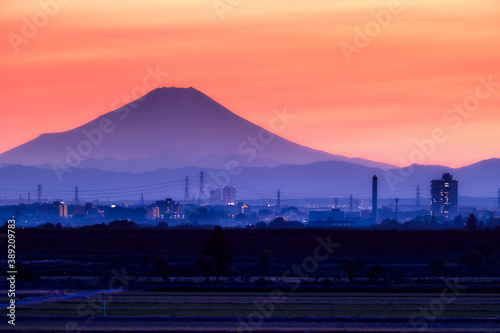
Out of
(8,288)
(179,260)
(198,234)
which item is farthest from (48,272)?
(198,234)

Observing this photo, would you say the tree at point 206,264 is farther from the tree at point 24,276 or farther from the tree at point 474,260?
the tree at point 474,260

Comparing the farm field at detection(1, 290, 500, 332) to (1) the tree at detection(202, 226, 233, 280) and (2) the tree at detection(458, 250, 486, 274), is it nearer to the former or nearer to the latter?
(1) the tree at detection(202, 226, 233, 280)

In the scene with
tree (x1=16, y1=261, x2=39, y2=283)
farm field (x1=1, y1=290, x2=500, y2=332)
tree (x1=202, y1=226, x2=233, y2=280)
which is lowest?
farm field (x1=1, y1=290, x2=500, y2=332)

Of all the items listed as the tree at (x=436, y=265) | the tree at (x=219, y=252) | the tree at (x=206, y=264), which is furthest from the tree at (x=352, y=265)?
the tree at (x=206, y=264)

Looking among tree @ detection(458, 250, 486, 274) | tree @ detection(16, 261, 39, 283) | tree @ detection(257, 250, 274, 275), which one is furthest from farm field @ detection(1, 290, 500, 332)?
tree @ detection(257, 250, 274, 275)

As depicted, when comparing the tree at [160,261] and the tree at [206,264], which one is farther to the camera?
the tree at [160,261]

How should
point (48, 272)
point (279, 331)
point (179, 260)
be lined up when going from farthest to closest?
point (179, 260)
point (48, 272)
point (279, 331)

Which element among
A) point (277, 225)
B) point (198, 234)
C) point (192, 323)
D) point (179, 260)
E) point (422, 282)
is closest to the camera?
point (192, 323)

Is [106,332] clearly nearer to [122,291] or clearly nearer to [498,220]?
[122,291]
